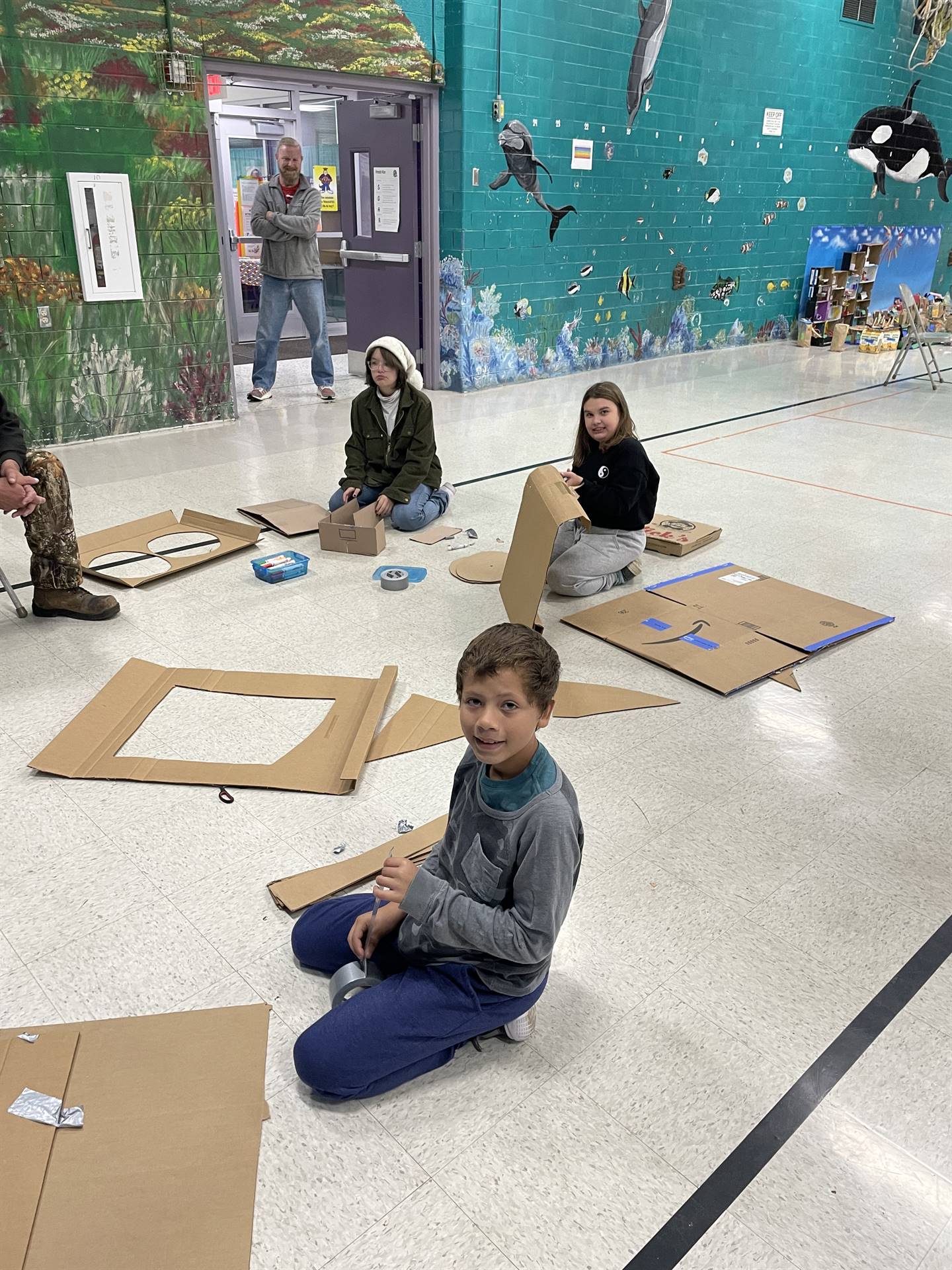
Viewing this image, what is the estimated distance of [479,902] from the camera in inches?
62.3

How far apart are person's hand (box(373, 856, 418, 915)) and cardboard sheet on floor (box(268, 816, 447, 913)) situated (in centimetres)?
40

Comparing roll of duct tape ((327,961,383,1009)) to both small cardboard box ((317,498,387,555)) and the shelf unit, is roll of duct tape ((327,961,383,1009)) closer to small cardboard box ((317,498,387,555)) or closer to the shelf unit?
small cardboard box ((317,498,387,555))

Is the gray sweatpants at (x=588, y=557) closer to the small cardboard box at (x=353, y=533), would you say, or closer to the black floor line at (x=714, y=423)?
the black floor line at (x=714, y=423)

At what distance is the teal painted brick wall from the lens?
7527mm

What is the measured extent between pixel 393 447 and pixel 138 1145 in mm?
3410

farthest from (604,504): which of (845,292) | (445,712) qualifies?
(845,292)

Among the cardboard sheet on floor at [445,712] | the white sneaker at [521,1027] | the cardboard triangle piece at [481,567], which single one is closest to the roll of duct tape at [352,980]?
the white sneaker at [521,1027]

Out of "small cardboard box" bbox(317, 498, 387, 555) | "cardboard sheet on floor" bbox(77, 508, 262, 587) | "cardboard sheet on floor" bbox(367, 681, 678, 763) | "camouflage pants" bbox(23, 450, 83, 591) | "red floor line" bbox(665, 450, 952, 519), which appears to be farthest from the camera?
"red floor line" bbox(665, 450, 952, 519)

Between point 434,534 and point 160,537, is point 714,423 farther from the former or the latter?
point 160,537

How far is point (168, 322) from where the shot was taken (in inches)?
246

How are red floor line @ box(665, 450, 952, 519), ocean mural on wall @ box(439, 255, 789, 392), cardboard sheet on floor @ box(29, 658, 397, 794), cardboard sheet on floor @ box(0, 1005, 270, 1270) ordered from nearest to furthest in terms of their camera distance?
cardboard sheet on floor @ box(0, 1005, 270, 1270)
cardboard sheet on floor @ box(29, 658, 397, 794)
red floor line @ box(665, 450, 952, 519)
ocean mural on wall @ box(439, 255, 789, 392)

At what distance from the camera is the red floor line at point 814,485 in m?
4.99

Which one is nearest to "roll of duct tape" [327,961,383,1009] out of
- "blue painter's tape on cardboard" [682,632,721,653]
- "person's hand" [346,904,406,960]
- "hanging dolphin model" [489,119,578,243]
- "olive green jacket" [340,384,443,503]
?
"person's hand" [346,904,406,960]

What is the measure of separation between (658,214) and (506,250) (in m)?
2.24
